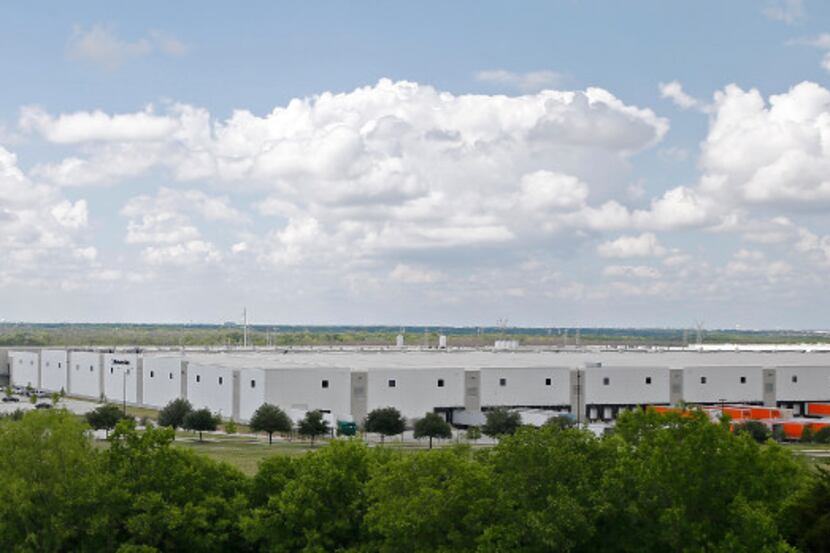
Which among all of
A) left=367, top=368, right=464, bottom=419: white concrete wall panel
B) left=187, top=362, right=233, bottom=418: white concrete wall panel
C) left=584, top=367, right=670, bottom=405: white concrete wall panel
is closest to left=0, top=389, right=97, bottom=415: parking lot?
left=187, top=362, right=233, bottom=418: white concrete wall panel

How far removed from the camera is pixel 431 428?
74.4 metres

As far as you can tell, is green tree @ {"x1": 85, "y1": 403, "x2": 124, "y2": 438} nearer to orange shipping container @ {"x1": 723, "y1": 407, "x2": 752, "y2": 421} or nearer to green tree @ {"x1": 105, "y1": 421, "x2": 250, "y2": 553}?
green tree @ {"x1": 105, "y1": 421, "x2": 250, "y2": 553}

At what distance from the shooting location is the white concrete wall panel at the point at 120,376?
353 ft

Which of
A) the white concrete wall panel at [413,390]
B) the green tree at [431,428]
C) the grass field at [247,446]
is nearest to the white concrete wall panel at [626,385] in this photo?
the white concrete wall panel at [413,390]

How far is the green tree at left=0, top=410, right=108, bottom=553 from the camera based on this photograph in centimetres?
3200

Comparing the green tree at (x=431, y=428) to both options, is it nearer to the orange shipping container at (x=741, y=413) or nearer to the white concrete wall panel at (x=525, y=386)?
the white concrete wall panel at (x=525, y=386)

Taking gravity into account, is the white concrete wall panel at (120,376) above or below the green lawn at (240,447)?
above

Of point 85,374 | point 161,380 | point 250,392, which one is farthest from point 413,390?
point 85,374

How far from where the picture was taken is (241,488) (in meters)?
35.4

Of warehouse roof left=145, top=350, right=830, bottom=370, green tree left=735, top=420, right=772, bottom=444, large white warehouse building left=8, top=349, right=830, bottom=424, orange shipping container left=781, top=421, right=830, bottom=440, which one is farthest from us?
warehouse roof left=145, top=350, right=830, bottom=370

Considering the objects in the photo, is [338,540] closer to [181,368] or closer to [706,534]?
[706,534]

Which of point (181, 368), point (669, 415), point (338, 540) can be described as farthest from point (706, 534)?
point (181, 368)

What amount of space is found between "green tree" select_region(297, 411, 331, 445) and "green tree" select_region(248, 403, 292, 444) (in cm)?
126

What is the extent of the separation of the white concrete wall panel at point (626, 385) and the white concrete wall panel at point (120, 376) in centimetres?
4125
